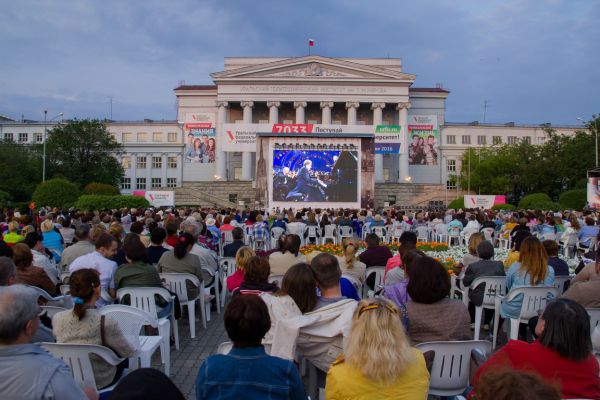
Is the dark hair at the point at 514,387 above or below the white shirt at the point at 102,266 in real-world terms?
above

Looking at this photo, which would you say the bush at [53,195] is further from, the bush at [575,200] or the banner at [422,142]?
the banner at [422,142]

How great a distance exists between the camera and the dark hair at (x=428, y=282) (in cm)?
405

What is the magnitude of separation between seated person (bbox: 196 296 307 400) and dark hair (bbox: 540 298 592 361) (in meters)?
1.57

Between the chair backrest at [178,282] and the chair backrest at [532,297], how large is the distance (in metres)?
4.32

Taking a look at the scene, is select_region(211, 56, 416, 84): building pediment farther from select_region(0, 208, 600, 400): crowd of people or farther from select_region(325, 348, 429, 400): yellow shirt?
select_region(325, 348, 429, 400): yellow shirt

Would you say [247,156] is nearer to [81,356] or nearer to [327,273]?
[327,273]

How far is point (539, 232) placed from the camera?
1468 cm

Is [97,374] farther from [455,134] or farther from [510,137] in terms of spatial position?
[510,137]

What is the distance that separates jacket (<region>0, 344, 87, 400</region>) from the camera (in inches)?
102

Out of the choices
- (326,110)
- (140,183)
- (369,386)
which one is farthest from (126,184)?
(369,386)

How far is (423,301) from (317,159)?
89.2 ft

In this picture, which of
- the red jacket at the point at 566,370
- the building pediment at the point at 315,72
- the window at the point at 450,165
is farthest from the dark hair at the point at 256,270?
the window at the point at 450,165

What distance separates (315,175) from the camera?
31.0 m

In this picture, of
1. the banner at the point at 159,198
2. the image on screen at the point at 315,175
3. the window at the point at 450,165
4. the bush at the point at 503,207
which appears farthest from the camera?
the window at the point at 450,165
